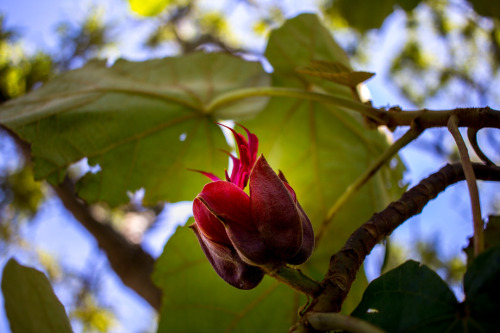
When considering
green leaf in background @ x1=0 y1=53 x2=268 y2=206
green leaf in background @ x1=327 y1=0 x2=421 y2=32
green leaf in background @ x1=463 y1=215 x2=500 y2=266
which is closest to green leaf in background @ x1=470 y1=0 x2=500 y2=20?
green leaf in background @ x1=327 y1=0 x2=421 y2=32

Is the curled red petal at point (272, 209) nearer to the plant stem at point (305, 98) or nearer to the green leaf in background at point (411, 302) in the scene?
the green leaf in background at point (411, 302)

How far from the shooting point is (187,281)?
34.5 inches

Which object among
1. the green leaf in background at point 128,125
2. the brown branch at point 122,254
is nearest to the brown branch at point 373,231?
the green leaf in background at point 128,125

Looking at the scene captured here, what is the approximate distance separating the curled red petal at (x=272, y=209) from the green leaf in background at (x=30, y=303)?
0.82 ft

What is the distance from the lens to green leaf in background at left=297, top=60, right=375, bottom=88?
666 millimetres

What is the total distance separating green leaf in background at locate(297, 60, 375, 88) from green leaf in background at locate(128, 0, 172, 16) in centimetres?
88

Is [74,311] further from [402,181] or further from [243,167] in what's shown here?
[243,167]

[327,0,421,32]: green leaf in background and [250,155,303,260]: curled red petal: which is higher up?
[250,155,303,260]: curled red petal

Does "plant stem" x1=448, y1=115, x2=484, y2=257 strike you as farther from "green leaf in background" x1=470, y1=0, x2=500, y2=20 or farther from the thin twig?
"green leaf in background" x1=470, y1=0, x2=500, y2=20

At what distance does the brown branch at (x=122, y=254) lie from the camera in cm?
174

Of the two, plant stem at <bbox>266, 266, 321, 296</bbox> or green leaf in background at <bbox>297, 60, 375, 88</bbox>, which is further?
green leaf in background at <bbox>297, 60, 375, 88</bbox>

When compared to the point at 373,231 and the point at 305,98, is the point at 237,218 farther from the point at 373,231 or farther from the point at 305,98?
the point at 305,98

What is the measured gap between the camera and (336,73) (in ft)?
2.20

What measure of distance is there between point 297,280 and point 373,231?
13 cm
